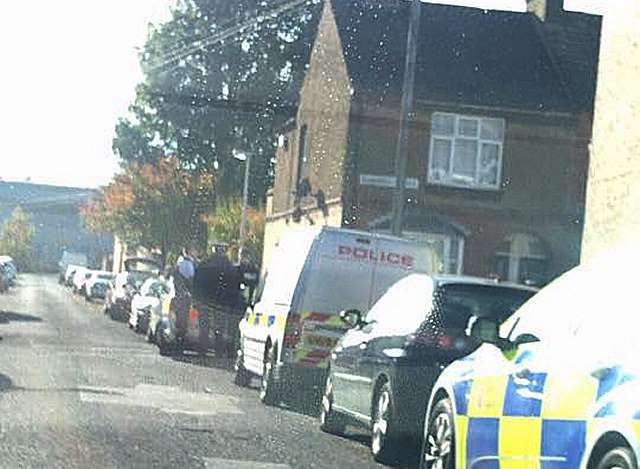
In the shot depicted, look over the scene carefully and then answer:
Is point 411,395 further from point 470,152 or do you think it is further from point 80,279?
point 80,279

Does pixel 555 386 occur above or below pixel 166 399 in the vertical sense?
above

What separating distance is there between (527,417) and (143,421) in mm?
6241

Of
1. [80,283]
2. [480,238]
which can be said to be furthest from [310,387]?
[80,283]

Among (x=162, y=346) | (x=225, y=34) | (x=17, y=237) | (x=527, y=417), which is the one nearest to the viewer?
(x=527, y=417)

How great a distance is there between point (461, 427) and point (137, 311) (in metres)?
26.2

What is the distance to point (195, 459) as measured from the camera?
10.6 meters

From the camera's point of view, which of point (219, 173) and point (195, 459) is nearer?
point (195, 459)

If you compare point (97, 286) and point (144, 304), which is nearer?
point (144, 304)

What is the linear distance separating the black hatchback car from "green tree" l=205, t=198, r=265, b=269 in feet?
122

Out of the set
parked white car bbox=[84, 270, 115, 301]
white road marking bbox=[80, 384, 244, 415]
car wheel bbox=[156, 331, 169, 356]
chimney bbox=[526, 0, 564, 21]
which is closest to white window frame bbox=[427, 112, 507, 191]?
chimney bbox=[526, 0, 564, 21]

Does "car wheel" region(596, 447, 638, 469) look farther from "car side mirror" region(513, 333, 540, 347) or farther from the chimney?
the chimney

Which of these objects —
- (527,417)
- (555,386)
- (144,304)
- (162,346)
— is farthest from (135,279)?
(555,386)

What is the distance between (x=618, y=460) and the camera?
6234mm

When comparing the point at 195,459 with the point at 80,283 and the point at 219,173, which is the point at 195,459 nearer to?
the point at 219,173
